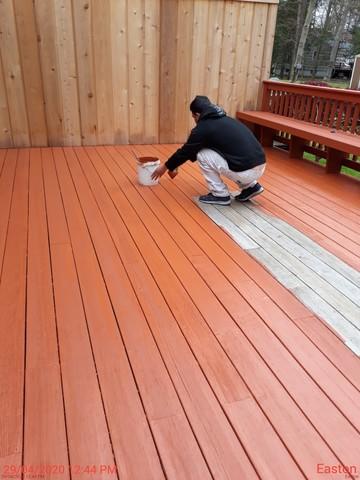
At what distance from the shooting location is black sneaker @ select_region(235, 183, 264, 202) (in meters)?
3.16

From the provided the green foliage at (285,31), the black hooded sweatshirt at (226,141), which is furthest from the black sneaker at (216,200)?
the green foliage at (285,31)

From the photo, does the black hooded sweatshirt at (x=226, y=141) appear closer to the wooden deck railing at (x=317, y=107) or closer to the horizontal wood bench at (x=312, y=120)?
the horizontal wood bench at (x=312, y=120)

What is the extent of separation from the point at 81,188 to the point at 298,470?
9.15 ft

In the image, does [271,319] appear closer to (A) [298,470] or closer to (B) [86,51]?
(A) [298,470]

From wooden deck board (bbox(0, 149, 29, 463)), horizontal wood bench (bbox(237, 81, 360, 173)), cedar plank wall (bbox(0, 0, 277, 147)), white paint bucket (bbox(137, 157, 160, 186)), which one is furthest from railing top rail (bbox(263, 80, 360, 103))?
wooden deck board (bbox(0, 149, 29, 463))

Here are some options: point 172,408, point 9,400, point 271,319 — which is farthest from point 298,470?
point 9,400

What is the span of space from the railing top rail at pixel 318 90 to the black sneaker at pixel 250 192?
1.70 m

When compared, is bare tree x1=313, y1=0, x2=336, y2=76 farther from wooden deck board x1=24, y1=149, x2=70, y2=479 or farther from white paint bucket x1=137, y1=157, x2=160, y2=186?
wooden deck board x1=24, y1=149, x2=70, y2=479

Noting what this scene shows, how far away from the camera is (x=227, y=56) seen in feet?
16.3

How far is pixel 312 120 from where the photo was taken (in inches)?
183

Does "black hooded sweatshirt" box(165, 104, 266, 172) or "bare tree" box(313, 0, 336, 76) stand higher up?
"bare tree" box(313, 0, 336, 76)
